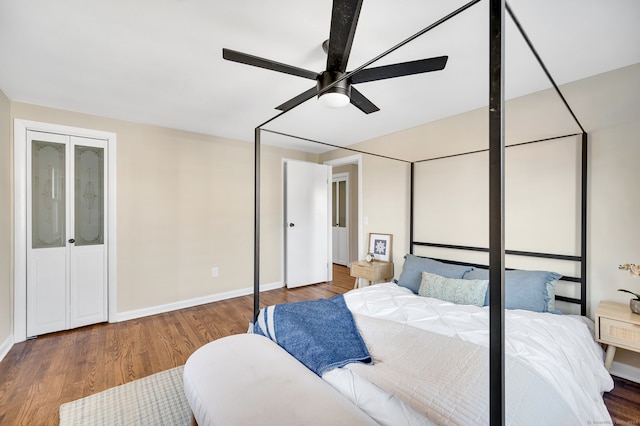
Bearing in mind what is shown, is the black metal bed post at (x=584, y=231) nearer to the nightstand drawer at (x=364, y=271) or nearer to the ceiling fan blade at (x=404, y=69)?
the ceiling fan blade at (x=404, y=69)

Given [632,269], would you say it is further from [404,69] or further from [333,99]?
[333,99]

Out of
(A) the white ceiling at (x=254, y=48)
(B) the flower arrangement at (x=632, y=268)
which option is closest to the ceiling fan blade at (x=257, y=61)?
(A) the white ceiling at (x=254, y=48)

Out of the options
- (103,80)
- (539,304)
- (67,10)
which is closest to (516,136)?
(539,304)

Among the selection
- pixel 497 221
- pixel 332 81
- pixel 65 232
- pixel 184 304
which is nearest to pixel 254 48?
pixel 332 81

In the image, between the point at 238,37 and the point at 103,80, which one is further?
the point at 103,80

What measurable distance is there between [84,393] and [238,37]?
8.88ft

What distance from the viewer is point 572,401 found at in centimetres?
133

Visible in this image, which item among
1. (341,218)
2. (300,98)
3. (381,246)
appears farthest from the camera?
(341,218)

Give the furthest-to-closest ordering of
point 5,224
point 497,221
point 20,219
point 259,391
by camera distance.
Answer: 1. point 20,219
2. point 5,224
3. point 259,391
4. point 497,221

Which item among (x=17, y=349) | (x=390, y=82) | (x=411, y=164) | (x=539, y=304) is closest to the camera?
(x=539, y=304)

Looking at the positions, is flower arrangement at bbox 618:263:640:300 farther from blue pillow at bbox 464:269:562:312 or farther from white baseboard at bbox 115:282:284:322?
white baseboard at bbox 115:282:284:322

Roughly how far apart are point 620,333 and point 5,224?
506 cm

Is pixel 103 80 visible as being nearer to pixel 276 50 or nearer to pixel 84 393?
pixel 276 50

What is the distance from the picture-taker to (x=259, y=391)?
1186mm
